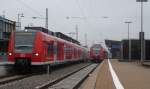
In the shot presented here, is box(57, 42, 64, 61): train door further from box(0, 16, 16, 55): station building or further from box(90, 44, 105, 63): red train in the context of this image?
box(90, 44, 105, 63): red train

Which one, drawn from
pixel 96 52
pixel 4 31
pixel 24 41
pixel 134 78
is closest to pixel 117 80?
pixel 134 78

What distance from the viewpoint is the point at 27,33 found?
2888 centimetres

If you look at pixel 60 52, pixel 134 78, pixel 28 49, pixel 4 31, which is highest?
pixel 4 31

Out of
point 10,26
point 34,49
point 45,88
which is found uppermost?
point 10,26

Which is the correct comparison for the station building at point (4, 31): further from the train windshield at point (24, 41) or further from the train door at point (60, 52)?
the train windshield at point (24, 41)

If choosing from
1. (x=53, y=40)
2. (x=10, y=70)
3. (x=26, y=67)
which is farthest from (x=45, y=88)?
(x=53, y=40)

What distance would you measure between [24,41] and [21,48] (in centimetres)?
57

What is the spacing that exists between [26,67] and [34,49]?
1.35 metres

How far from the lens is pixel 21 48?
93.1ft

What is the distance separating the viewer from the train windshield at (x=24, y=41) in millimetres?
28355

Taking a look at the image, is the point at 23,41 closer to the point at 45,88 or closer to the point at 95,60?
the point at 45,88

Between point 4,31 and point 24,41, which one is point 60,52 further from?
point 4,31

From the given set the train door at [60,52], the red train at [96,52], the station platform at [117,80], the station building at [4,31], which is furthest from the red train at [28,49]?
the red train at [96,52]

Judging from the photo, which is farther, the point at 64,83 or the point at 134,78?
the point at 134,78
